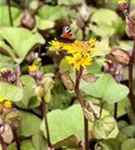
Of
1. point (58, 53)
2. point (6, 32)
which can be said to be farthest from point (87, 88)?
point (6, 32)

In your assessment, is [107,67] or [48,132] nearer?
[48,132]

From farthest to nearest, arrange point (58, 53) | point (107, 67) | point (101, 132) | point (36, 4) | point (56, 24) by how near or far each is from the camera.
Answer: point (36, 4) < point (56, 24) < point (58, 53) < point (107, 67) < point (101, 132)

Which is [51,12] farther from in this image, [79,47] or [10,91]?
[79,47]

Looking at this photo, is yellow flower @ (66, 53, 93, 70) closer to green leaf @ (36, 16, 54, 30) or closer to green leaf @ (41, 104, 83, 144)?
green leaf @ (41, 104, 83, 144)

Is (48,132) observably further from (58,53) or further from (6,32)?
(6,32)

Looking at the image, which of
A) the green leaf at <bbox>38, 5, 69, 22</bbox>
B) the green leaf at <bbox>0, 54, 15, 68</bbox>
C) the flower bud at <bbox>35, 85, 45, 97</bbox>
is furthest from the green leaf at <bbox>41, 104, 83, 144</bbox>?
the green leaf at <bbox>38, 5, 69, 22</bbox>
